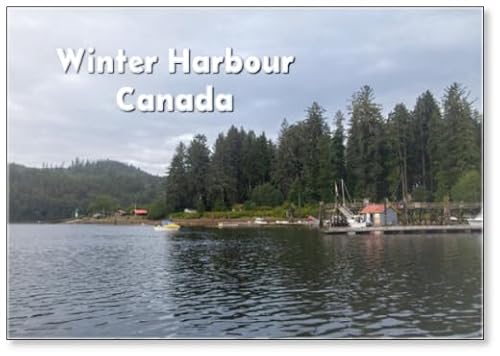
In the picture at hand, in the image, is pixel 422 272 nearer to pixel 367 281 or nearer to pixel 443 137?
pixel 367 281

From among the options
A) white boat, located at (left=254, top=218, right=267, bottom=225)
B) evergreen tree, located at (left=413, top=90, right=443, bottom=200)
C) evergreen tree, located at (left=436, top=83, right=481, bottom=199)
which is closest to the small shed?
evergreen tree, located at (left=413, top=90, right=443, bottom=200)

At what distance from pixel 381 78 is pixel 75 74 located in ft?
21.8

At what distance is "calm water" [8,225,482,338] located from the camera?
28.3 feet

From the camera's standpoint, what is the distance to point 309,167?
69.8 feet

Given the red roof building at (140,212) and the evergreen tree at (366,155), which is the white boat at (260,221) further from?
the evergreen tree at (366,155)

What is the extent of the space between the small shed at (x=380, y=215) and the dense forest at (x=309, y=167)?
6.61ft

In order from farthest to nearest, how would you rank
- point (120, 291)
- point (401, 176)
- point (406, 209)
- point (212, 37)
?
point (406, 209) → point (401, 176) → point (120, 291) → point (212, 37)

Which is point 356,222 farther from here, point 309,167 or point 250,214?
point 309,167

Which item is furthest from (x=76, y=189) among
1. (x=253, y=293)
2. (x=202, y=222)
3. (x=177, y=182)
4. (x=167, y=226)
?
(x=253, y=293)

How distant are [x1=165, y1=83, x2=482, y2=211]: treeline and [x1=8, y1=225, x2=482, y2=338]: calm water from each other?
2.42m

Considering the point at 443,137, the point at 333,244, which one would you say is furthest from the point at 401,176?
the point at 333,244

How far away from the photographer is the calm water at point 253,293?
8625 mm

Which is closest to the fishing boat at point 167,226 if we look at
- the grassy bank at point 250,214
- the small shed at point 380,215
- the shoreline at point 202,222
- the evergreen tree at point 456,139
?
the shoreline at point 202,222

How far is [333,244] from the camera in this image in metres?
21.9
